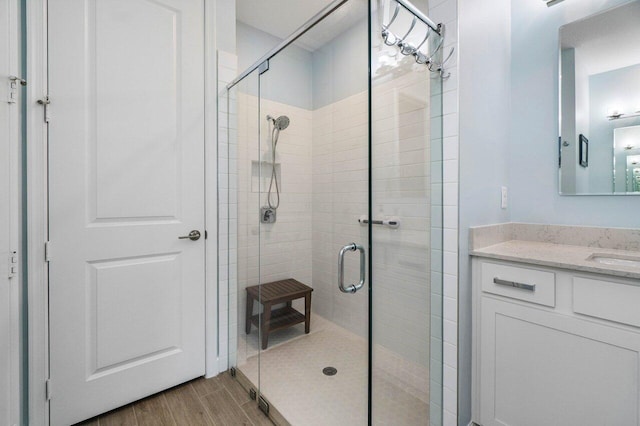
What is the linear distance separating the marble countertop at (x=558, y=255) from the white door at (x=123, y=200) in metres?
1.74

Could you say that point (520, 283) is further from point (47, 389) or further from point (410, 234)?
point (47, 389)

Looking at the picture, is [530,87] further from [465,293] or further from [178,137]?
[178,137]

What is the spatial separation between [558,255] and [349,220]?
1.00 m

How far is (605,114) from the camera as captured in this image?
1.53 metres

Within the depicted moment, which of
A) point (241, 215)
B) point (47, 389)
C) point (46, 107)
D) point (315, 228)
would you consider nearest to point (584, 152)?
point (315, 228)

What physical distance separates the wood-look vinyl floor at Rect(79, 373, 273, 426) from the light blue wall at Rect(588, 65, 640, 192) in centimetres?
226

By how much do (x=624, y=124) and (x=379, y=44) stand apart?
1413 mm

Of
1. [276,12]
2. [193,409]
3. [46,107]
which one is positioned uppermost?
[276,12]

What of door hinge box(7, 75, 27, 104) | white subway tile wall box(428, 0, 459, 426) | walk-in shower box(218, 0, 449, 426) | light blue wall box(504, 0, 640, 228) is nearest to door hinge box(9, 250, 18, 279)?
door hinge box(7, 75, 27, 104)

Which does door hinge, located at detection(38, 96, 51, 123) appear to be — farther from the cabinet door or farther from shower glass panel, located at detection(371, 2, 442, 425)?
the cabinet door

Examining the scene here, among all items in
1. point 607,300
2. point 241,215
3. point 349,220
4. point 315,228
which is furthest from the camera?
point 241,215

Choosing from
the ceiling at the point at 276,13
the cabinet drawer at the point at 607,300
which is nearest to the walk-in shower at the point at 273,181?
the ceiling at the point at 276,13

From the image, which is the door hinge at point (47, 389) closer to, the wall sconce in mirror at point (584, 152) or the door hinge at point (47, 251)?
the door hinge at point (47, 251)

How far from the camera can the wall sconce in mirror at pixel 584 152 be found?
1.58 metres
